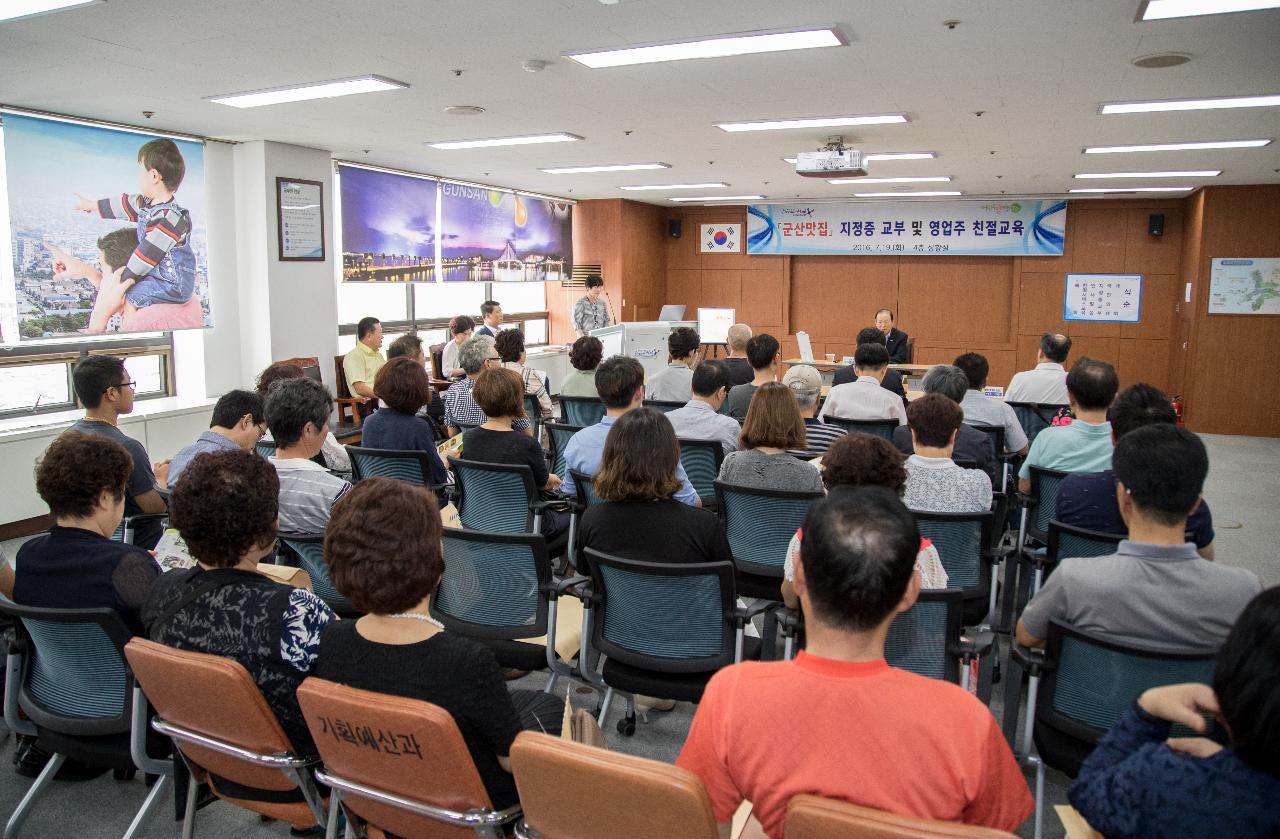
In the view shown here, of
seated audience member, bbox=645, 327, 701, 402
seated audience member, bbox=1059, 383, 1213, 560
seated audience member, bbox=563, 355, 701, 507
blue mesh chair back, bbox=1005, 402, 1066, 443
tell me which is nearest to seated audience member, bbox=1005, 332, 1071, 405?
blue mesh chair back, bbox=1005, 402, 1066, 443

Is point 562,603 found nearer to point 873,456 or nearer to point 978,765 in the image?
point 873,456

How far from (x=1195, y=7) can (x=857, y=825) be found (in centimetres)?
420

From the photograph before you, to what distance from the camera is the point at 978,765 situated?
132 centimetres

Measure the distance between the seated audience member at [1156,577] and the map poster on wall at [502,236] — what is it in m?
9.43

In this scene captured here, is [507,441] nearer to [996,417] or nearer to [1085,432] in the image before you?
[1085,432]

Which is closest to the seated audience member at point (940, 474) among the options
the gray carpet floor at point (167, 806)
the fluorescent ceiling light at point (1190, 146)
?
the gray carpet floor at point (167, 806)

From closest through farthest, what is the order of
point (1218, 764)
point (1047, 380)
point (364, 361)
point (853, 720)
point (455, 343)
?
point (1218, 764) < point (853, 720) < point (1047, 380) < point (364, 361) < point (455, 343)

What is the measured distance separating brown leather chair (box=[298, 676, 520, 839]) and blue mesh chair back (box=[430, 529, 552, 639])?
3.22ft

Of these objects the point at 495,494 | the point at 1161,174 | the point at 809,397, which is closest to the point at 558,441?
the point at 495,494

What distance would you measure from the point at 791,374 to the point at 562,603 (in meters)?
2.42

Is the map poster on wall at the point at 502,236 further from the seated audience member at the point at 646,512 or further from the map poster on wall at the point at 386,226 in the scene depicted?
the seated audience member at the point at 646,512

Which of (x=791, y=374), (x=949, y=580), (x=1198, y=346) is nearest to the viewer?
(x=949, y=580)

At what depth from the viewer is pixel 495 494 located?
3928 millimetres

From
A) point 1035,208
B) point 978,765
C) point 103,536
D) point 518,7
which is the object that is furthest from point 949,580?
point 1035,208
